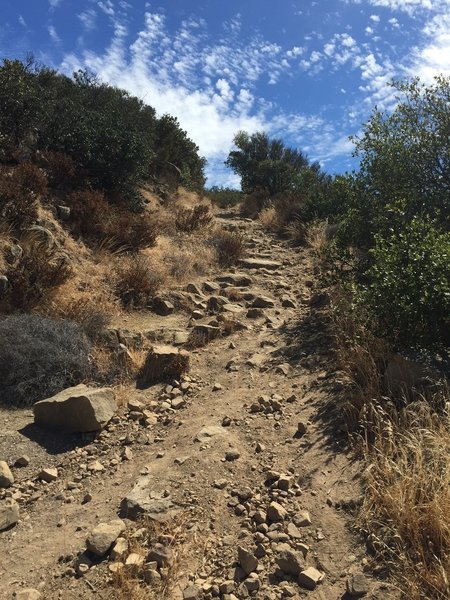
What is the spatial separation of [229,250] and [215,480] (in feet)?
23.3

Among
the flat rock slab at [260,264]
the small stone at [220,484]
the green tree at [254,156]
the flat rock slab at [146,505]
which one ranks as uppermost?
the green tree at [254,156]

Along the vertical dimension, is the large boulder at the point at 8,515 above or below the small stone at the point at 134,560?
below

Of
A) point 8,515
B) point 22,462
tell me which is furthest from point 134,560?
point 22,462

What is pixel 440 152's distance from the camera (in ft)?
22.8

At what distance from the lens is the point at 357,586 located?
267 centimetres

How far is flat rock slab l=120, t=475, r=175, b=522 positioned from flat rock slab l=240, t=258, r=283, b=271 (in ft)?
22.6

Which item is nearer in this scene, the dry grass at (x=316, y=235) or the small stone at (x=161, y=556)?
the small stone at (x=161, y=556)

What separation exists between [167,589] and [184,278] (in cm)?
651

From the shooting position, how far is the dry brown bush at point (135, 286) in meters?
7.45

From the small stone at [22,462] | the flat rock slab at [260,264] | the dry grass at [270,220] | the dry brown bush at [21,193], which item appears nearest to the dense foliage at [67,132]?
the dry brown bush at [21,193]

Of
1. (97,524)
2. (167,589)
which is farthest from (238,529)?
(97,524)

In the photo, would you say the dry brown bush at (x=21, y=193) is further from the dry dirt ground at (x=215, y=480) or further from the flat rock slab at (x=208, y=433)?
the flat rock slab at (x=208, y=433)

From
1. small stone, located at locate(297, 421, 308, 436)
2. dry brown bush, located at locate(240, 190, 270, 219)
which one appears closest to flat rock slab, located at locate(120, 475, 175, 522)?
small stone, located at locate(297, 421, 308, 436)

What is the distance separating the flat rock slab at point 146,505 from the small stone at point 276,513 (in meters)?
0.68
